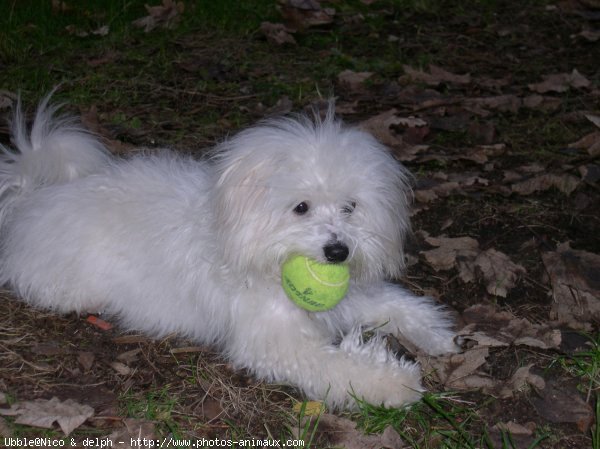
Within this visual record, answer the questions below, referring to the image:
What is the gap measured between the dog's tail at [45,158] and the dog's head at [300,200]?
3.41 feet

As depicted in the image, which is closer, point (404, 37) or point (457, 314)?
point (457, 314)

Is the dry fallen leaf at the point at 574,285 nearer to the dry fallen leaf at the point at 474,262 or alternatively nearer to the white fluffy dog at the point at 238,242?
the dry fallen leaf at the point at 474,262

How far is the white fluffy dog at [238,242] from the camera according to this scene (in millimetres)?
3305

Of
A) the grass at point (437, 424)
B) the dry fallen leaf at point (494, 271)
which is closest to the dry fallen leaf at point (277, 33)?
the dry fallen leaf at point (494, 271)

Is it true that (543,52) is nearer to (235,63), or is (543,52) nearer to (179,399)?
(235,63)

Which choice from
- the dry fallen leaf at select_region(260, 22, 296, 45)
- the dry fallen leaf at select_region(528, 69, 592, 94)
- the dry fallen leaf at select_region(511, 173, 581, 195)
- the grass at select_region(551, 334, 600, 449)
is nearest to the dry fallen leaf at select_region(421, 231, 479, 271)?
the dry fallen leaf at select_region(511, 173, 581, 195)

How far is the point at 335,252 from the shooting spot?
3.19m

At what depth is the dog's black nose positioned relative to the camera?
319 cm

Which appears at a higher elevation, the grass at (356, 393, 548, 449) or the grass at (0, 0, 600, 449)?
the grass at (0, 0, 600, 449)

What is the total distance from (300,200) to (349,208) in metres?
0.24

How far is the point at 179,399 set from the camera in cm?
338

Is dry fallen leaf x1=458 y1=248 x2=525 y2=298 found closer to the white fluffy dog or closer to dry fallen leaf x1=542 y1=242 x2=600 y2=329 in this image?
dry fallen leaf x1=542 y1=242 x2=600 y2=329

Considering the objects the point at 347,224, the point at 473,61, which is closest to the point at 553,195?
the point at 347,224

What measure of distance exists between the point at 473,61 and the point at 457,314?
3934 mm
